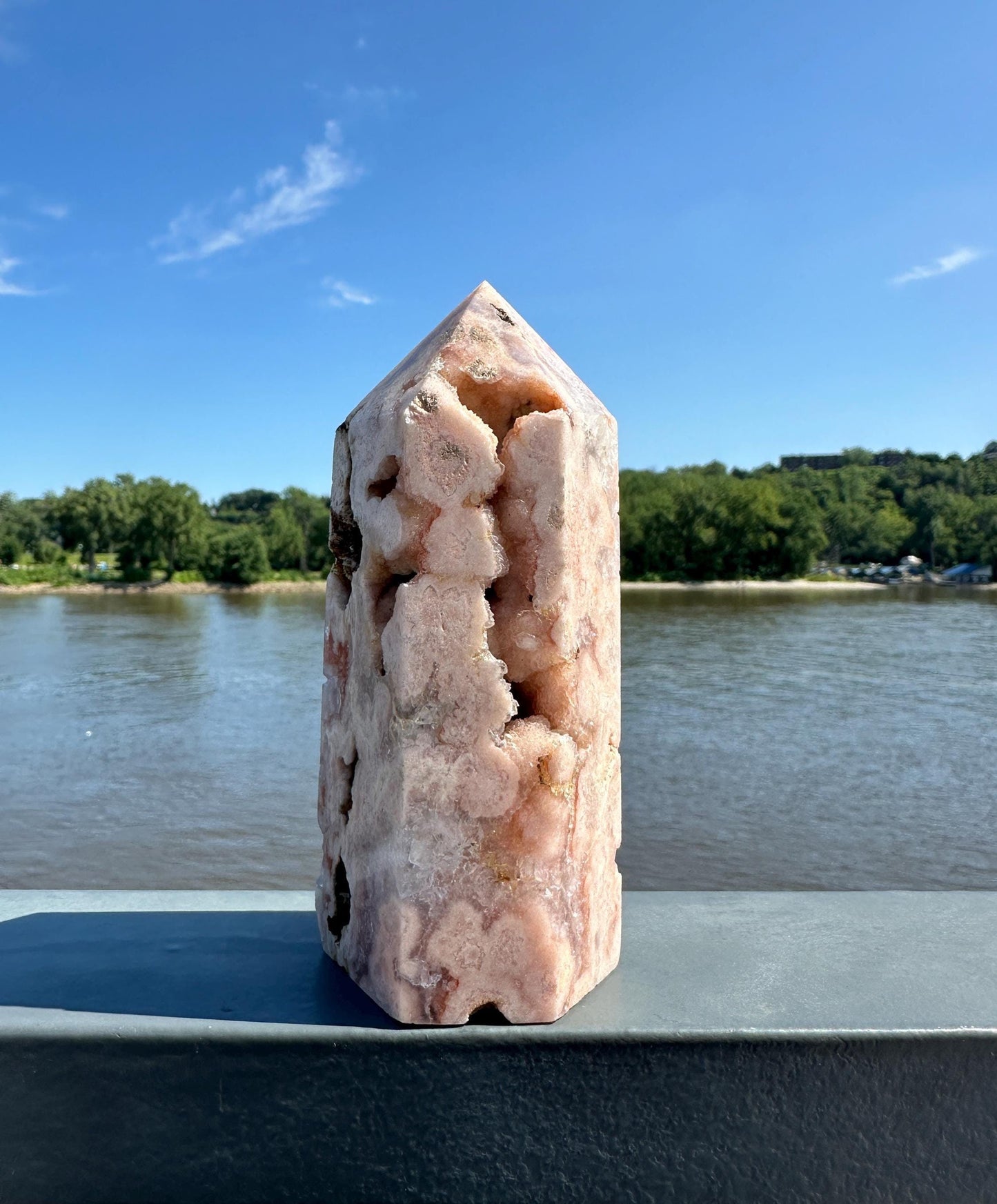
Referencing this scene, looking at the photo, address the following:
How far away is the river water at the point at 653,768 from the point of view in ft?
26.7

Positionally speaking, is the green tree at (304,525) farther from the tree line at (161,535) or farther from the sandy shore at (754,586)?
the sandy shore at (754,586)

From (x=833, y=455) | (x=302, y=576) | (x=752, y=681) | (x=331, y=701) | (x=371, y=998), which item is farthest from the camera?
(x=833, y=455)

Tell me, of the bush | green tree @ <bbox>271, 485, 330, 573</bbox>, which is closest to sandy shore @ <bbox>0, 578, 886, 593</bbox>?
the bush

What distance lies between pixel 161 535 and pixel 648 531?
40491mm

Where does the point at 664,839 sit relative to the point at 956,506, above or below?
below

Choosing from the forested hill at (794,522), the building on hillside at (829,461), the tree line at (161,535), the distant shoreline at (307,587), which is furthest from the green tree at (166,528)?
the building on hillside at (829,461)

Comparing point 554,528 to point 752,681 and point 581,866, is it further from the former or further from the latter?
point 752,681

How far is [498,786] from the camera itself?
222 cm

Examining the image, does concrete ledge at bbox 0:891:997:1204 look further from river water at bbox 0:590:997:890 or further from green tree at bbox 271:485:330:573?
green tree at bbox 271:485:330:573

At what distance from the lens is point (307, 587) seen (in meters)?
83.4

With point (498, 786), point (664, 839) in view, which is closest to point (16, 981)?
point (498, 786)

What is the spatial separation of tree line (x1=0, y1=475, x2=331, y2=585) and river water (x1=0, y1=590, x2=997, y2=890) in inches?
2446

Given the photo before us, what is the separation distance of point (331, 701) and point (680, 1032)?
1127 millimetres

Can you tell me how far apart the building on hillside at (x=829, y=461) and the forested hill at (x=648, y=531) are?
30374mm
